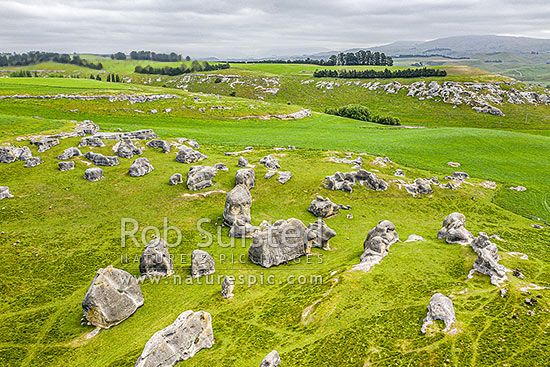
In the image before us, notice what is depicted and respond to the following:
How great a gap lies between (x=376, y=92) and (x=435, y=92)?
105 ft

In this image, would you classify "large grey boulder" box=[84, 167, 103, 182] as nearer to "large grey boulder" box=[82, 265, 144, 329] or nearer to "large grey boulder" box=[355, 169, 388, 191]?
"large grey boulder" box=[82, 265, 144, 329]

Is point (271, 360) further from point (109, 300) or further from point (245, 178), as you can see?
point (245, 178)

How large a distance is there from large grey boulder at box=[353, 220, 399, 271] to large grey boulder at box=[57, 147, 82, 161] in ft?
171

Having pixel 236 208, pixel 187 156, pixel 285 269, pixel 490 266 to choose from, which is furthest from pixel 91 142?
pixel 490 266

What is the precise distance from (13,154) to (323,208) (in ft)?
172

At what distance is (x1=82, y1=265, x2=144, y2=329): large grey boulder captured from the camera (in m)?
23.0

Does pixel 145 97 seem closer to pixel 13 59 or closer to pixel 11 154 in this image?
pixel 13 59

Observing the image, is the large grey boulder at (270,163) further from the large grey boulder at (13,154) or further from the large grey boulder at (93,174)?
the large grey boulder at (13,154)

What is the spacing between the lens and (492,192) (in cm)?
5425

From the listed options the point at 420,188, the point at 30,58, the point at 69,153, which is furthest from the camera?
the point at 30,58

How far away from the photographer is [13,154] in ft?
164

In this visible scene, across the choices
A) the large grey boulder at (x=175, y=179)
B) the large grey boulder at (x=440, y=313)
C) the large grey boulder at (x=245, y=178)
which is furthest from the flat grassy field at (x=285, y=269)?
the large grey boulder at (x=245, y=178)

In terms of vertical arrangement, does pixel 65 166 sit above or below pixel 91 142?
below

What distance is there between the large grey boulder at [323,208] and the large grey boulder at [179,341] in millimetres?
25038
